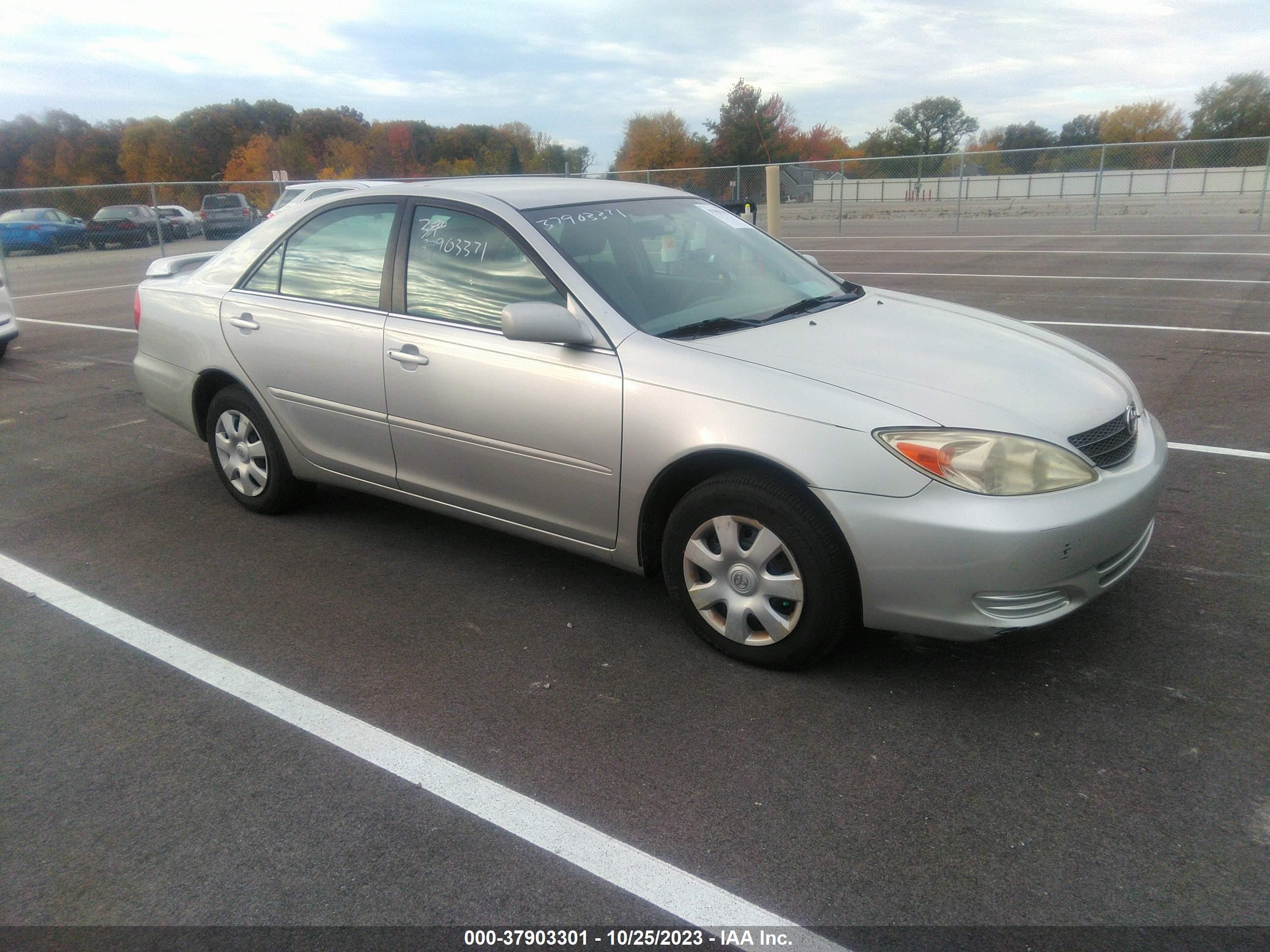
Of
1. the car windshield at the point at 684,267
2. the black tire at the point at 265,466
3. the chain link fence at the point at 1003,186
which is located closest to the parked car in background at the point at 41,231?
the chain link fence at the point at 1003,186

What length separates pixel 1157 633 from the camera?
11.4 feet

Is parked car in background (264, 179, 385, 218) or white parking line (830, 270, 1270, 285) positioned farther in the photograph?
white parking line (830, 270, 1270, 285)

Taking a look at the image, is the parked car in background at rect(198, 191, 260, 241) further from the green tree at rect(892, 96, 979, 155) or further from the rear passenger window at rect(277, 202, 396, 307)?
the green tree at rect(892, 96, 979, 155)

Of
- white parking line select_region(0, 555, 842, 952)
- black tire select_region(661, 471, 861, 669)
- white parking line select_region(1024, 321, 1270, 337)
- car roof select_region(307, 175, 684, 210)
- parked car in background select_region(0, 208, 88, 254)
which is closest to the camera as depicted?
white parking line select_region(0, 555, 842, 952)

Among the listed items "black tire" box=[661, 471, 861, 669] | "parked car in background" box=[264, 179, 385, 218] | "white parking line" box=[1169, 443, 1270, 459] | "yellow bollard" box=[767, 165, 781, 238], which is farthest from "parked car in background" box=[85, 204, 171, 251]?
"black tire" box=[661, 471, 861, 669]

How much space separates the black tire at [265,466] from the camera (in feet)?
15.5

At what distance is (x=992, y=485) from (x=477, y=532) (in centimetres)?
265

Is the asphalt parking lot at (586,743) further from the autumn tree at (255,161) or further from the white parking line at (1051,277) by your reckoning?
the autumn tree at (255,161)

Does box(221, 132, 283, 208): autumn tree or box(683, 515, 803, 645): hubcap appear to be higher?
box(221, 132, 283, 208): autumn tree

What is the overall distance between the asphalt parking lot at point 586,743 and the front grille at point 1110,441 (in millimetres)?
692

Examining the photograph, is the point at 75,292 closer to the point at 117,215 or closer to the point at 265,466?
the point at 117,215

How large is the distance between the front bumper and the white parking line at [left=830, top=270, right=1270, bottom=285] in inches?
347

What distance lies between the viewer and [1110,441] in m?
3.24

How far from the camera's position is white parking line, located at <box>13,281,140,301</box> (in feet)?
52.4
